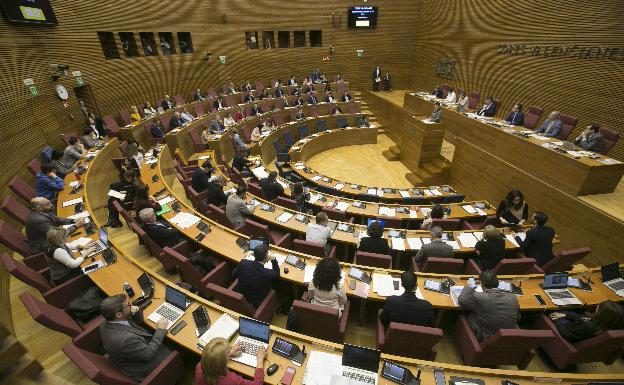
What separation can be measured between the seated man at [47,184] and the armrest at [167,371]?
17.9ft

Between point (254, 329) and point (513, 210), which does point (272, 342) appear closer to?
point (254, 329)

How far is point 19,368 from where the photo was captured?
984 millimetres

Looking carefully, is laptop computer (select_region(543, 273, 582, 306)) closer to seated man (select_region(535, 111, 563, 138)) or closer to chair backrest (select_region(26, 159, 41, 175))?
seated man (select_region(535, 111, 563, 138))

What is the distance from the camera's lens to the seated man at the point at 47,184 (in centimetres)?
598

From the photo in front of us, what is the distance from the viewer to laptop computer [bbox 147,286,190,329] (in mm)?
3221

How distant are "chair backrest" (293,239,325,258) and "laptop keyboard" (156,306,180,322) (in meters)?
1.96

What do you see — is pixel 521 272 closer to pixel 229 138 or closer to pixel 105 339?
pixel 105 339

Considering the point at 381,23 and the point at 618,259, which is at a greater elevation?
the point at 381,23

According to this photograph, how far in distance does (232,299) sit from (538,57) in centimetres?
1215

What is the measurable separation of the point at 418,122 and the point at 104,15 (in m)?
11.9

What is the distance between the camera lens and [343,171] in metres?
10.7

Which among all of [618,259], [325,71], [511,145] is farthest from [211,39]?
[618,259]

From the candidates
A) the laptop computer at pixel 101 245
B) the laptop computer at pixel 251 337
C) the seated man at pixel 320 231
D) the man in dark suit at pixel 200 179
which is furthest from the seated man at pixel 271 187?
the laptop computer at pixel 251 337

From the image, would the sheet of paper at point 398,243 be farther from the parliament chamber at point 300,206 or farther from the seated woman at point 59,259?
the seated woman at point 59,259
